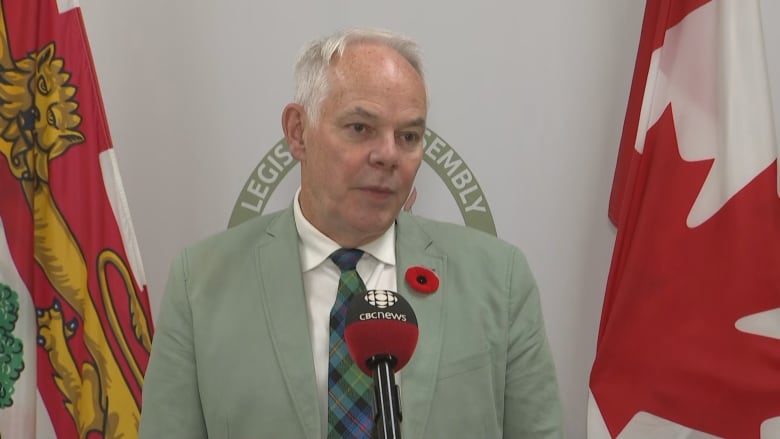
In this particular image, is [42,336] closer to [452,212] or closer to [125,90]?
[125,90]

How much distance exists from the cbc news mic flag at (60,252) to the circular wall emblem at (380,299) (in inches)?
53.0

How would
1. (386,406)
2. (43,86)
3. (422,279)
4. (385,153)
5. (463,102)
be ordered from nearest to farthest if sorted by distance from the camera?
(386,406) → (385,153) → (422,279) → (43,86) → (463,102)

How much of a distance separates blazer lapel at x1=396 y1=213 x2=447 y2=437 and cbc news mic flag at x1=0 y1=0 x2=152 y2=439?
2.96 feet

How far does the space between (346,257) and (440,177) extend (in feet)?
3.05

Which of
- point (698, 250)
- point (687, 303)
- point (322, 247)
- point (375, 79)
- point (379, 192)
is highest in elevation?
point (375, 79)

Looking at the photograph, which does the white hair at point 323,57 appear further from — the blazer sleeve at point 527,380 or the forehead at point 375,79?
the blazer sleeve at point 527,380

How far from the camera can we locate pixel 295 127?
1.92 metres

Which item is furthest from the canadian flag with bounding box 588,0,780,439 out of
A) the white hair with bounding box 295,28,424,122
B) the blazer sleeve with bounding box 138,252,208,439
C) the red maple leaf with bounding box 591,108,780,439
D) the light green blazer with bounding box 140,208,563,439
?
the blazer sleeve with bounding box 138,252,208,439

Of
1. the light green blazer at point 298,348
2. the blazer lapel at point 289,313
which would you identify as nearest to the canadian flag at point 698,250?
the light green blazer at point 298,348

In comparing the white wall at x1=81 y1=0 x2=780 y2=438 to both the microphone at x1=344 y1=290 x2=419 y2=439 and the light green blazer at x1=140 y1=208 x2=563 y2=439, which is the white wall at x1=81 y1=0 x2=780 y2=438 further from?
the microphone at x1=344 y1=290 x2=419 y2=439

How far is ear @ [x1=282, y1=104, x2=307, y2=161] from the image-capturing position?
189 centimetres

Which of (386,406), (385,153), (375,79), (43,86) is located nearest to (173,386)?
(385,153)

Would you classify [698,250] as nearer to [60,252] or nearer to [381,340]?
[381,340]

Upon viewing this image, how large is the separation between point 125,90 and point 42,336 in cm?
85
